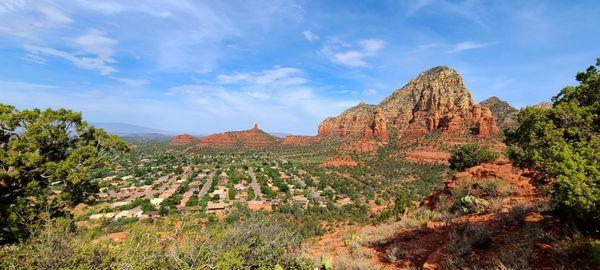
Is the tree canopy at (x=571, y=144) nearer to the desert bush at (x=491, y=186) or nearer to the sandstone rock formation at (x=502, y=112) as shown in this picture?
the desert bush at (x=491, y=186)

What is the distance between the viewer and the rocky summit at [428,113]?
3177 inches

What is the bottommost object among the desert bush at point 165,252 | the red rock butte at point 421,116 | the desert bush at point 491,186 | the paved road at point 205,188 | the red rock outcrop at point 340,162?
the paved road at point 205,188

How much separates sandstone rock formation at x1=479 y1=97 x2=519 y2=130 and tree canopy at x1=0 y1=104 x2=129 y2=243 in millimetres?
82934

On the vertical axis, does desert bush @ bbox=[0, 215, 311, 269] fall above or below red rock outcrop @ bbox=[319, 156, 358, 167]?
above

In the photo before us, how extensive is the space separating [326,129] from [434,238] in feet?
445

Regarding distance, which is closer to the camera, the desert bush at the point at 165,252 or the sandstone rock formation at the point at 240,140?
the desert bush at the point at 165,252

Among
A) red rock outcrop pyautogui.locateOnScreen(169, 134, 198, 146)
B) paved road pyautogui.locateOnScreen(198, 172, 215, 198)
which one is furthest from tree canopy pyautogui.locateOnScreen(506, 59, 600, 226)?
red rock outcrop pyautogui.locateOnScreen(169, 134, 198, 146)

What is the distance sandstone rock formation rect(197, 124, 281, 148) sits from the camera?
150000 millimetres

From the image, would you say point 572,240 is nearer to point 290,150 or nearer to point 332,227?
point 332,227

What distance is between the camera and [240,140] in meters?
157

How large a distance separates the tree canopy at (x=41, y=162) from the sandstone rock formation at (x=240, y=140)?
5376 inches

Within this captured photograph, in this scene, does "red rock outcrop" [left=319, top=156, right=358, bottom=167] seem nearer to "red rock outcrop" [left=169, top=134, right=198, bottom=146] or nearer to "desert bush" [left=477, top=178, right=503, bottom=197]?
"desert bush" [left=477, top=178, right=503, bottom=197]

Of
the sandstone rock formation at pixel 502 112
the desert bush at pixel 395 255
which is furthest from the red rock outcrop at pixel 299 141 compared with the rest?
the desert bush at pixel 395 255

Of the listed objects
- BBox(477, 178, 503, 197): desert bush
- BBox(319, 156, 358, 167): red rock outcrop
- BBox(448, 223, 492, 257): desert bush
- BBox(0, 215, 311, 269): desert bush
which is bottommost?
BBox(319, 156, 358, 167): red rock outcrop
